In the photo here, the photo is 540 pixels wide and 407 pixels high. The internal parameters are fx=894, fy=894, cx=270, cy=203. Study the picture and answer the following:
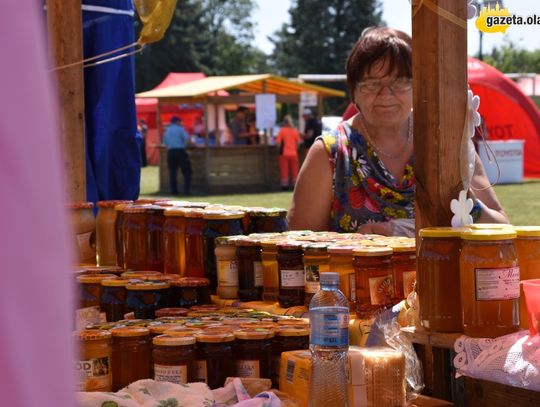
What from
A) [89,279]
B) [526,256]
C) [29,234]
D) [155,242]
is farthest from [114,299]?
[29,234]

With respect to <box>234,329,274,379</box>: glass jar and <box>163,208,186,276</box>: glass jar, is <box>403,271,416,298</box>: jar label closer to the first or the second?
<box>234,329,274,379</box>: glass jar

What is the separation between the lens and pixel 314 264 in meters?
3.23

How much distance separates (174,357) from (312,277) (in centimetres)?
77

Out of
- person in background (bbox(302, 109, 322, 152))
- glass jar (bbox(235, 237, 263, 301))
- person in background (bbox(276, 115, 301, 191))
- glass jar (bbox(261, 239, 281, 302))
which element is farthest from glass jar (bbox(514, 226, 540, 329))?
person in background (bbox(302, 109, 322, 152))

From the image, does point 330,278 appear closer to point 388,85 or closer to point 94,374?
point 94,374

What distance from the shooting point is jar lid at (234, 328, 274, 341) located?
106 inches

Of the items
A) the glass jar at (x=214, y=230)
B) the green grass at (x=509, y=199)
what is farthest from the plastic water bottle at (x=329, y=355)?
the green grass at (x=509, y=199)

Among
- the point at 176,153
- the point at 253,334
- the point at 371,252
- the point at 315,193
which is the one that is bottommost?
the point at 253,334

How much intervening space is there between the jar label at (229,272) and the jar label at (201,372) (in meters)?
0.86

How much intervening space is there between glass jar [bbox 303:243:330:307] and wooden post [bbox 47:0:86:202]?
2399 millimetres

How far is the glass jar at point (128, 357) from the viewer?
273 centimetres

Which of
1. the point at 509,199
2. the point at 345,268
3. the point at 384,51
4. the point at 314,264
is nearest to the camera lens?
the point at 345,268

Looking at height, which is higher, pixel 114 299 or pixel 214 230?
pixel 214 230

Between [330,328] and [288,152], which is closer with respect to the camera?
[330,328]
